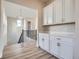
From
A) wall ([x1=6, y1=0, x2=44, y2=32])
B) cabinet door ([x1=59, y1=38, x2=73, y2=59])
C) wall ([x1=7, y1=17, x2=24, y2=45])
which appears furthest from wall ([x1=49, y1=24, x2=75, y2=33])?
wall ([x1=7, y1=17, x2=24, y2=45])

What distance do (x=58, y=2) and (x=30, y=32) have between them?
5.90 meters

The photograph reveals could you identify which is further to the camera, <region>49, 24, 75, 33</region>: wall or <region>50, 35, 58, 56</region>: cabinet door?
<region>49, 24, 75, 33</region>: wall

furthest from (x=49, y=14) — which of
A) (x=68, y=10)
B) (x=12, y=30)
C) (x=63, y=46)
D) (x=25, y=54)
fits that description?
(x=12, y=30)

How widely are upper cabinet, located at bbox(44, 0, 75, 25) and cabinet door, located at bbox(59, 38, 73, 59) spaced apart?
2.70 ft

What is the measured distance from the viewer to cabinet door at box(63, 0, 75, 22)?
8.81 ft

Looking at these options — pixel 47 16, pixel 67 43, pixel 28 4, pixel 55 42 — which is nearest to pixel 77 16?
pixel 67 43

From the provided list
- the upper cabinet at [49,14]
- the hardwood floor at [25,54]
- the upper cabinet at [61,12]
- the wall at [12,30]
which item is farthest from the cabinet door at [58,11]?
the wall at [12,30]

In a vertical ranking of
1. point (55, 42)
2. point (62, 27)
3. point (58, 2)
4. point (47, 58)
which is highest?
point (58, 2)

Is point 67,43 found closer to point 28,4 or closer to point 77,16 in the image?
point 77,16

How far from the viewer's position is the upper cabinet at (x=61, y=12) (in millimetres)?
2731

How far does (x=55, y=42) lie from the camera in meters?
2.94

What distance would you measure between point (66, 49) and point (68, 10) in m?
1.33

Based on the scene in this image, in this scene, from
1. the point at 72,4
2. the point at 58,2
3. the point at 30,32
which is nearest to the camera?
the point at 72,4

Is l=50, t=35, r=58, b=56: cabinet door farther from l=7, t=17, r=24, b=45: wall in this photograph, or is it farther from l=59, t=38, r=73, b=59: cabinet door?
l=7, t=17, r=24, b=45: wall
